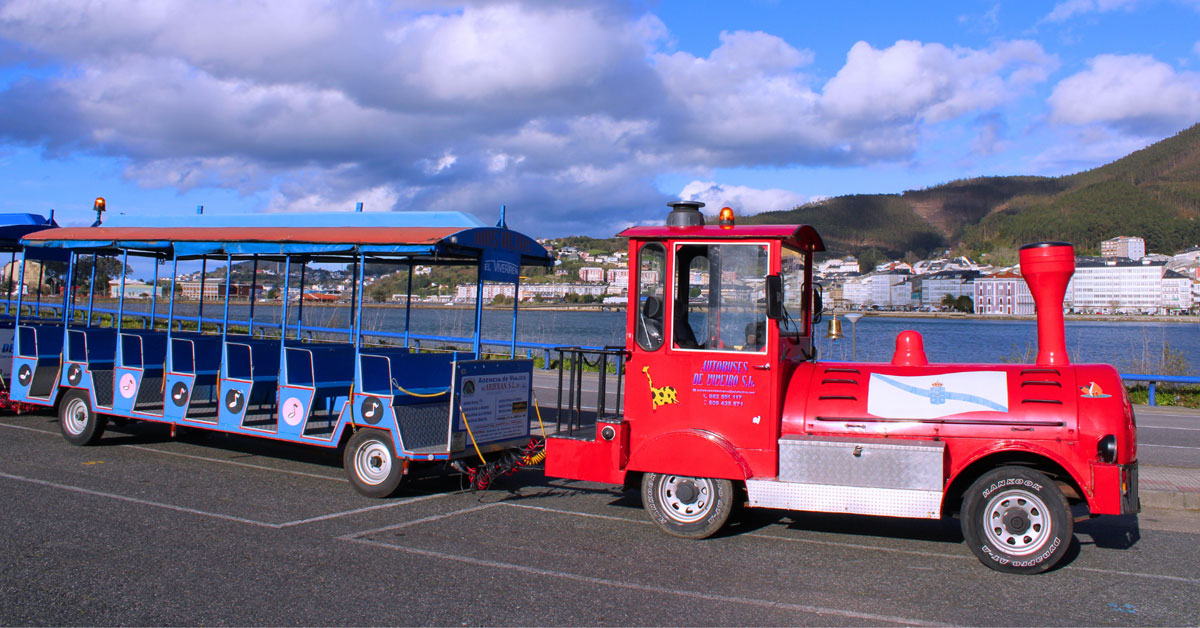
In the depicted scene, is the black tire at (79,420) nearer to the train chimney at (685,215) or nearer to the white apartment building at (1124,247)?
the train chimney at (685,215)

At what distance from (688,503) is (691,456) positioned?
43 cm

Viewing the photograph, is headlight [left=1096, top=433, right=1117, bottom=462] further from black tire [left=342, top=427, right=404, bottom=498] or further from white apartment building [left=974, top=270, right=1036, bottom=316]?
white apartment building [left=974, top=270, right=1036, bottom=316]

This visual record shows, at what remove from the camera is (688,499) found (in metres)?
6.72

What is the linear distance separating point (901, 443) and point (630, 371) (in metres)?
Result: 2.25

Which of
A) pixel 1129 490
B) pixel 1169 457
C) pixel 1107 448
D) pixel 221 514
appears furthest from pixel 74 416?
pixel 1169 457

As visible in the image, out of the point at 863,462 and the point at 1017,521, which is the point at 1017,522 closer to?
the point at 1017,521

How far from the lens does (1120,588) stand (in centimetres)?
552

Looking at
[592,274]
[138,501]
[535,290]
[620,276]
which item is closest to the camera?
[620,276]

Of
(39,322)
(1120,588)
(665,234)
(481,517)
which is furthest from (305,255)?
(1120,588)

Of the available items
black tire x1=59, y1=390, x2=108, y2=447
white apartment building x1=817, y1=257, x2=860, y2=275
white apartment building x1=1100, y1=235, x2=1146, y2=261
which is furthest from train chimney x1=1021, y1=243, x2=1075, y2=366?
white apartment building x1=1100, y1=235, x2=1146, y2=261

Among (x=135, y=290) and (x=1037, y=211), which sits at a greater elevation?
(x=1037, y=211)

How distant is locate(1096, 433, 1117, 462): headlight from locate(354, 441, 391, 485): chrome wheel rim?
20.0ft

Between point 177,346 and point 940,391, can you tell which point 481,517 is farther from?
point 177,346

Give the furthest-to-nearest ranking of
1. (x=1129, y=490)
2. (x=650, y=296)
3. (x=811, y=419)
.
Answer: (x=650, y=296) < (x=811, y=419) < (x=1129, y=490)
